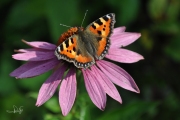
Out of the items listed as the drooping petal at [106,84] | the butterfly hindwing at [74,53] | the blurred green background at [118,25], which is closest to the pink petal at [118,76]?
the drooping petal at [106,84]

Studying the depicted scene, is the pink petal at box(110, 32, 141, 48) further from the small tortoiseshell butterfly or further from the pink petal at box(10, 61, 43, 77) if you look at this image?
the pink petal at box(10, 61, 43, 77)

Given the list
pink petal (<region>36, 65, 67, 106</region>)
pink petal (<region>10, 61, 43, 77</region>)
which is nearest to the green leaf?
pink petal (<region>36, 65, 67, 106</region>)

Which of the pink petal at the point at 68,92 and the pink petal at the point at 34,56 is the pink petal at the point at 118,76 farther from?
the pink petal at the point at 34,56

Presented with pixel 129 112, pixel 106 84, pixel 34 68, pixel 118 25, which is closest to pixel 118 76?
pixel 106 84

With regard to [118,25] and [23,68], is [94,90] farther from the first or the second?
[118,25]

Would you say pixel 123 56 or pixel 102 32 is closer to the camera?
pixel 102 32

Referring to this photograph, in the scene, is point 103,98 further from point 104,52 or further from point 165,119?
point 165,119
